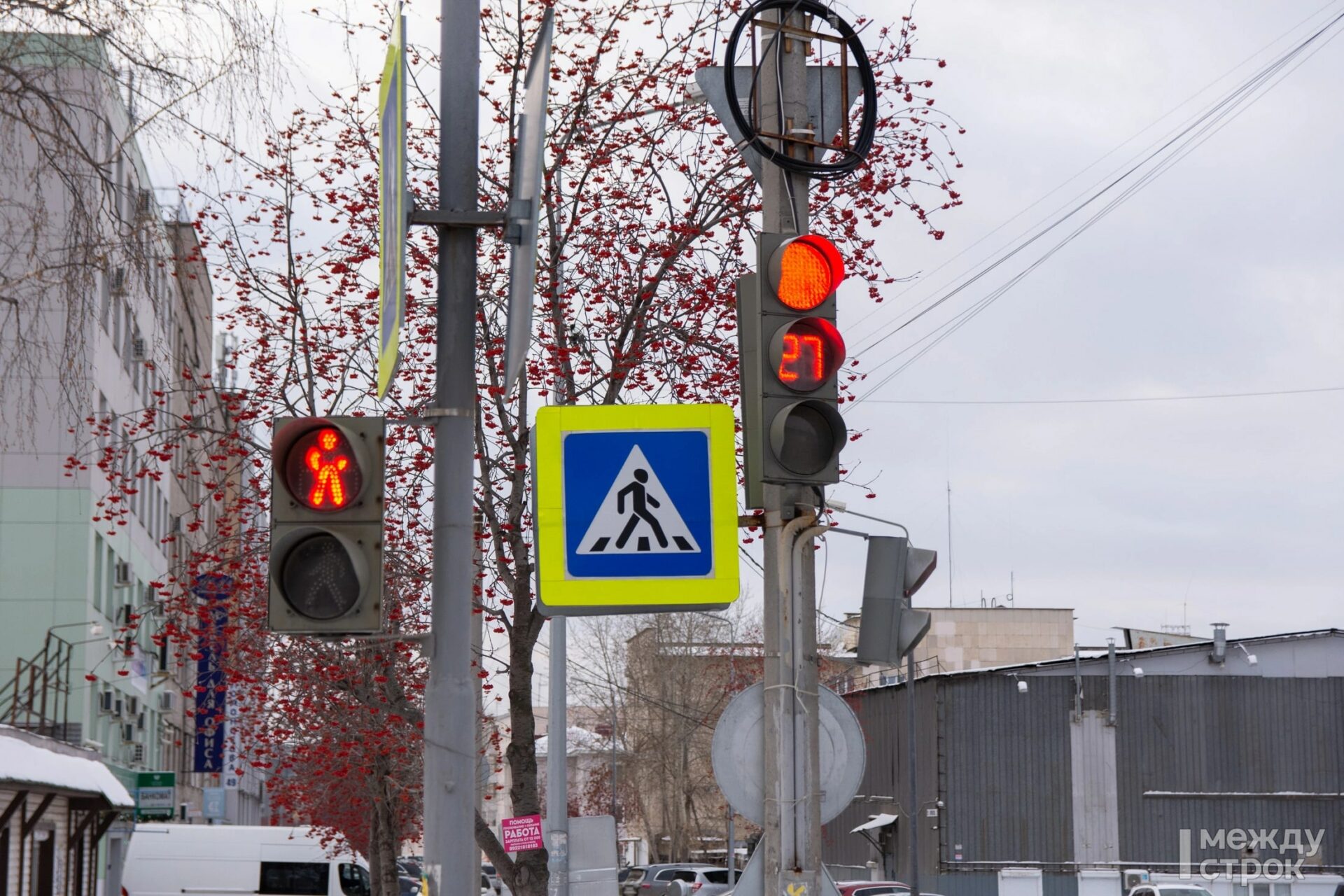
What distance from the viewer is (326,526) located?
588cm

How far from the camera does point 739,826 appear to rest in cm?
9050

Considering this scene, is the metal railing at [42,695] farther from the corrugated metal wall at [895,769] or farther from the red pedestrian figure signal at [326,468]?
the red pedestrian figure signal at [326,468]

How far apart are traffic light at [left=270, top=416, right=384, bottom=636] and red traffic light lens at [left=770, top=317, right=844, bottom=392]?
1490mm

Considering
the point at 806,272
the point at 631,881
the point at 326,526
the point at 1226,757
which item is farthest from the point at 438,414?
the point at 631,881

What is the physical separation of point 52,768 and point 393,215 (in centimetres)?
2122

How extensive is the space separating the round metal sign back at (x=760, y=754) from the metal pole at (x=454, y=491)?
3.23 feet

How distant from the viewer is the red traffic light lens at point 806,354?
249 inches

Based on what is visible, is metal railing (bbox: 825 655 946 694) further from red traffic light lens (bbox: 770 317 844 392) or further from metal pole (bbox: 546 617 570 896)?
red traffic light lens (bbox: 770 317 844 392)

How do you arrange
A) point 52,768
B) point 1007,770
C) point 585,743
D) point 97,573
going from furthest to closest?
point 585,743
point 1007,770
point 97,573
point 52,768

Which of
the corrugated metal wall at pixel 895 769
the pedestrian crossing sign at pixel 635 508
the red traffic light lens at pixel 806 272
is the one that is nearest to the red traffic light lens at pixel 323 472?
the pedestrian crossing sign at pixel 635 508

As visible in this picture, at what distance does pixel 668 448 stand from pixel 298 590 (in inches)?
58.7

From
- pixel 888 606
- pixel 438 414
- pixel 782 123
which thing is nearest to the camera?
pixel 438 414

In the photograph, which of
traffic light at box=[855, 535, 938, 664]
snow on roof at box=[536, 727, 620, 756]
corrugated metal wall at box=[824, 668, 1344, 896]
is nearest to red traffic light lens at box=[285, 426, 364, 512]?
traffic light at box=[855, 535, 938, 664]

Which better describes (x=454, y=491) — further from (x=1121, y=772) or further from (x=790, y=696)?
(x=1121, y=772)
